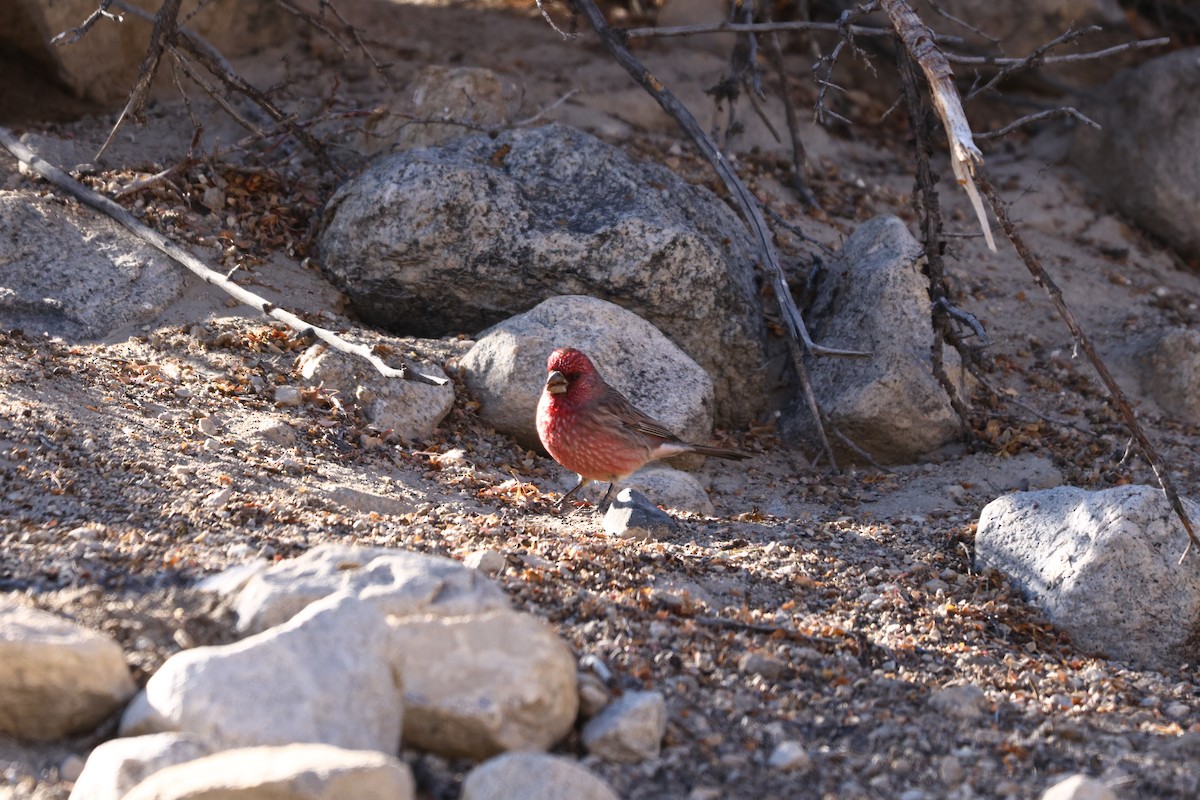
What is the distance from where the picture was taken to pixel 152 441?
452 cm

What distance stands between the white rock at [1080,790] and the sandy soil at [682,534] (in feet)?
0.72

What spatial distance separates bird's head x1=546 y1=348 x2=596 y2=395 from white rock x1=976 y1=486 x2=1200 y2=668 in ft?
5.88

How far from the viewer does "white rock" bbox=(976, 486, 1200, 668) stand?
4.11 meters

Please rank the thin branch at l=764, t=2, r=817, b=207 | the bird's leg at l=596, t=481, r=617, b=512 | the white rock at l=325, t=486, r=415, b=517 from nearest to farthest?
the white rock at l=325, t=486, r=415, b=517 → the bird's leg at l=596, t=481, r=617, b=512 → the thin branch at l=764, t=2, r=817, b=207

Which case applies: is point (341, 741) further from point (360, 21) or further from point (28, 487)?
point (360, 21)

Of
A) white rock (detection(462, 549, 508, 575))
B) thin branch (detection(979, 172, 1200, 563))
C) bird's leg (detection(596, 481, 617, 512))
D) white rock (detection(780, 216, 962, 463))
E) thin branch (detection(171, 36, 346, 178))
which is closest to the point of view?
white rock (detection(462, 549, 508, 575))

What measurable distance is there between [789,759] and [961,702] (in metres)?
0.68

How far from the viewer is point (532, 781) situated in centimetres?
267

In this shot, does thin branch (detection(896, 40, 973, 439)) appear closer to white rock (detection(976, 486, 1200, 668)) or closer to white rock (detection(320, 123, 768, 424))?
white rock (detection(320, 123, 768, 424))

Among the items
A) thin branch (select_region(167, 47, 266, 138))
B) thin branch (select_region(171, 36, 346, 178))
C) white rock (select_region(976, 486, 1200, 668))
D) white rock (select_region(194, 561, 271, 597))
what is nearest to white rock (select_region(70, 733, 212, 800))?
white rock (select_region(194, 561, 271, 597))

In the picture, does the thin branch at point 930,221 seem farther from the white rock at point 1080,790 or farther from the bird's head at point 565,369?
the white rock at point 1080,790

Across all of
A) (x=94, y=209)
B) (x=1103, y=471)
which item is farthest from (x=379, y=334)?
(x=1103, y=471)

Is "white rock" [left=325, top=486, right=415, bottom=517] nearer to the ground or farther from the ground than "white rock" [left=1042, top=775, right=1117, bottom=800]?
nearer to the ground

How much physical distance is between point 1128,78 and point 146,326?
271 inches
